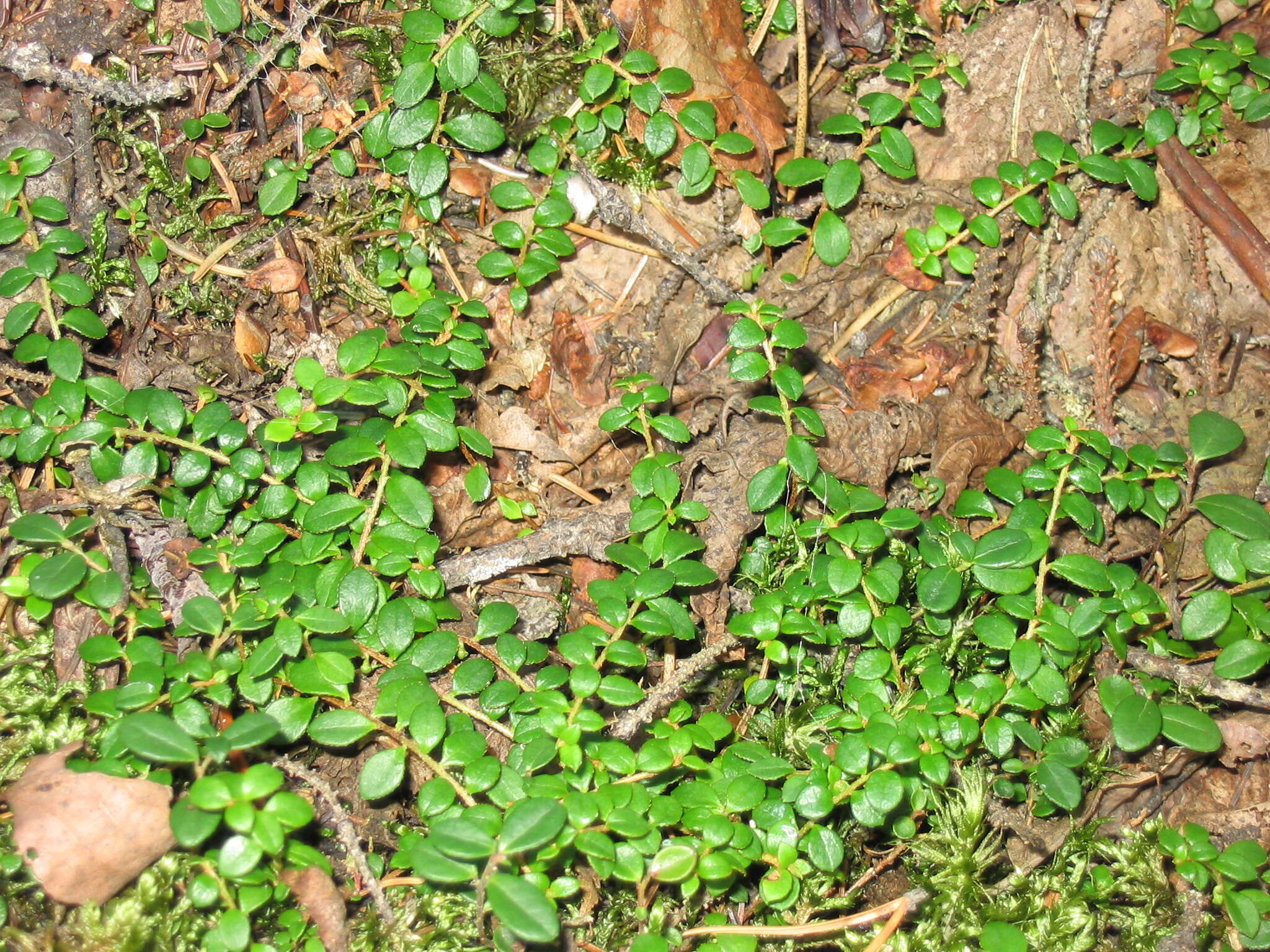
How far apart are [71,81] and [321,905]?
2794 millimetres

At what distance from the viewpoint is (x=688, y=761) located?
2355mm

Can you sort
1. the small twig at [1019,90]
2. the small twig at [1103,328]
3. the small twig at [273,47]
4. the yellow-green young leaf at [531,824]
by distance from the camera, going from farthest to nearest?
the small twig at [1019,90]
the small twig at [273,47]
the small twig at [1103,328]
the yellow-green young leaf at [531,824]

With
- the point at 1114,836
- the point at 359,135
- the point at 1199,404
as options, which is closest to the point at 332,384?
the point at 359,135

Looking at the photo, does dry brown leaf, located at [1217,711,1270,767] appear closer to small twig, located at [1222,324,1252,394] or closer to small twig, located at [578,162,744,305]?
small twig, located at [1222,324,1252,394]

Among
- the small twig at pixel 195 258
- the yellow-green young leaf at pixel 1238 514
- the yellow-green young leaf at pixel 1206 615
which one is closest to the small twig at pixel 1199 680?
the yellow-green young leaf at pixel 1206 615

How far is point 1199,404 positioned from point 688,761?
2.41 m

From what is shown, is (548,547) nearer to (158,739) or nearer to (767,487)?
(767,487)

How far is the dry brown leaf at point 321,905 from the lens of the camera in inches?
88.6

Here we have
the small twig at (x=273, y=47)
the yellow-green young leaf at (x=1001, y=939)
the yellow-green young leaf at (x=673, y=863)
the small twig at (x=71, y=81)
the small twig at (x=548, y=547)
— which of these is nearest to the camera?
the yellow-green young leaf at (x=673, y=863)

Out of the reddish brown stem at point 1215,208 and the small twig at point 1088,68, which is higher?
the small twig at point 1088,68

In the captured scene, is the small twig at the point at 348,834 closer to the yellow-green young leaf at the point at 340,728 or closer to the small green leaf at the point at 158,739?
the yellow-green young leaf at the point at 340,728

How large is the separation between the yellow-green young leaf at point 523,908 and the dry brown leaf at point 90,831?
33.5 inches

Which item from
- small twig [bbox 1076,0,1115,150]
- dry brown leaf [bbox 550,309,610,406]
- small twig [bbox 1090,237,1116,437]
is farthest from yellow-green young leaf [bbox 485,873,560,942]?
small twig [bbox 1076,0,1115,150]

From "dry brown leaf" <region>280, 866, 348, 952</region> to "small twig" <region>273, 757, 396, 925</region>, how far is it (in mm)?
86
